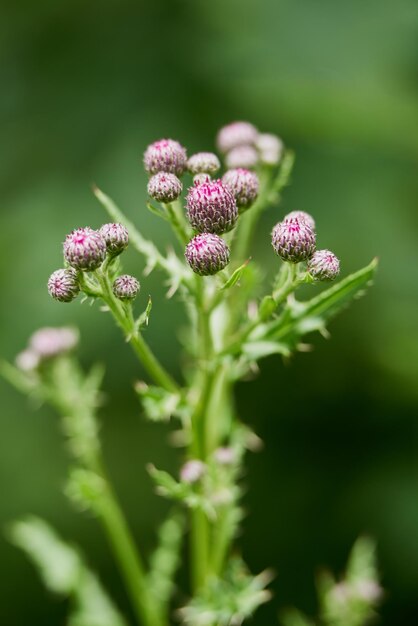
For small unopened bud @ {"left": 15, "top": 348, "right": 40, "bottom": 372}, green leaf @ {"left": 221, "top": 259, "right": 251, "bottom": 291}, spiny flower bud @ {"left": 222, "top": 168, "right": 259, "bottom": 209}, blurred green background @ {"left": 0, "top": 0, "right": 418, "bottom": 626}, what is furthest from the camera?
blurred green background @ {"left": 0, "top": 0, "right": 418, "bottom": 626}

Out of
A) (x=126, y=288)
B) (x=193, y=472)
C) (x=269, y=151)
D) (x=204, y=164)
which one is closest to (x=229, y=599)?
(x=193, y=472)

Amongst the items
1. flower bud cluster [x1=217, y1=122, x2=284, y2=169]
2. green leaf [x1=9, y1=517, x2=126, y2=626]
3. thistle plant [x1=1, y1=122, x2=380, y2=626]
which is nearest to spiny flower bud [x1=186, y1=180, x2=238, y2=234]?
thistle plant [x1=1, y1=122, x2=380, y2=626]

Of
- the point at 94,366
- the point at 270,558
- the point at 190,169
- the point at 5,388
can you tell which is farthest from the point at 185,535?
the point at 190,169

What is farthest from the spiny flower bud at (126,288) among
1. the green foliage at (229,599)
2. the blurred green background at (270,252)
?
the blurred green background at (270,252)

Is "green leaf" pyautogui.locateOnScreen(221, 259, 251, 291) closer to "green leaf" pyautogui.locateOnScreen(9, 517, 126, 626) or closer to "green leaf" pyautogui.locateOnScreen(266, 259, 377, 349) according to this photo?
"green leaf" pyautogui.locateOnScreen(266, 259, 377, 349)

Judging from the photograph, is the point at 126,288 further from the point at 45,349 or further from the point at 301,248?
the point at 45,349

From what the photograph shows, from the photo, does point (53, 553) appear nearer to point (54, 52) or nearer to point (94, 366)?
point (94, 366)

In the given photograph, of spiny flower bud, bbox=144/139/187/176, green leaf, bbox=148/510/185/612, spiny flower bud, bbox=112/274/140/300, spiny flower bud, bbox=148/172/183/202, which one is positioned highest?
spiny flower bud, bbox=144/139/187/176
